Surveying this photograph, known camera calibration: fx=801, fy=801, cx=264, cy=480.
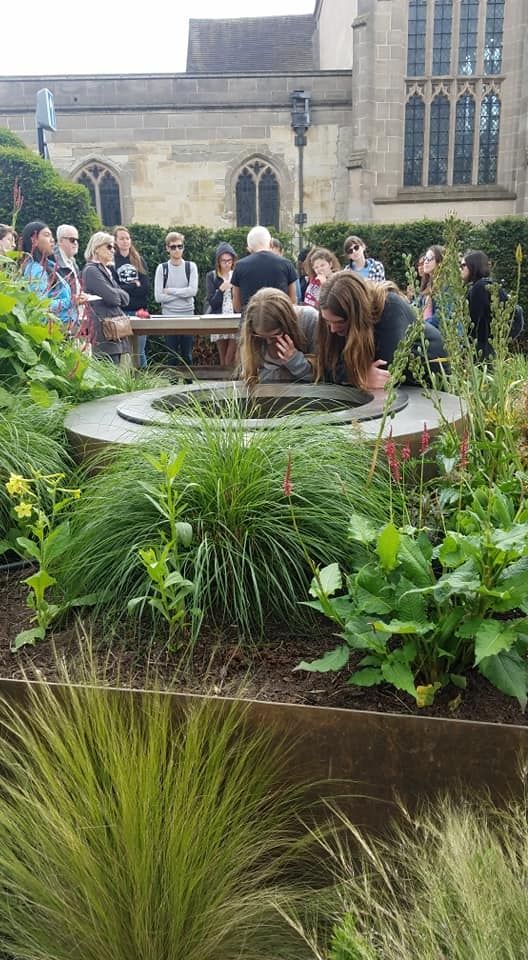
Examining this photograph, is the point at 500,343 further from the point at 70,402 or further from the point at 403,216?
the point at 403,216

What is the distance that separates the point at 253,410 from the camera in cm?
329

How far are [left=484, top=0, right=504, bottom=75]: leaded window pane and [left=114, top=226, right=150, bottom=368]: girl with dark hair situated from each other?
1608cm

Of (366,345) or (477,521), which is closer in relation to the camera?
(477,521)

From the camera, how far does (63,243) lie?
714 cm

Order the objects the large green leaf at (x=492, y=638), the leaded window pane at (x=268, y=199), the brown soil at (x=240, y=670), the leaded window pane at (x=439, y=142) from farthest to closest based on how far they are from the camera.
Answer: the leaded window pane at (x=268, y=199) → the leaded window pane at (x=439, y=142) → the brown soil at (x=240, y=670) → the large green leaf at (x=492, y=638)

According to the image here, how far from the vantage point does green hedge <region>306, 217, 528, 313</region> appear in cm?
1334

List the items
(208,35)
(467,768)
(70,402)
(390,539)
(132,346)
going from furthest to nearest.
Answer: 1. (208,35)
2. (132,346)
3. (70,402)
4. (390,539)
5. (467,768)

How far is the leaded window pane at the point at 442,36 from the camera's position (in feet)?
66.5

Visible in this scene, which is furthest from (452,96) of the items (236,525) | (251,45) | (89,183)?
(236,525)

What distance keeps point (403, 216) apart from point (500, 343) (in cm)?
1938

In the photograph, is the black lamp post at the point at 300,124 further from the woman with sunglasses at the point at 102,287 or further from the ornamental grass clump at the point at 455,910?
the ornamental grass clump at the point at 455,910

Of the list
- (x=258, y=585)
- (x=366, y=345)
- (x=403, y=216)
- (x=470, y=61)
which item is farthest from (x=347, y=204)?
(x=258, y=585)

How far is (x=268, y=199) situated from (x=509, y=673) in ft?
71.6

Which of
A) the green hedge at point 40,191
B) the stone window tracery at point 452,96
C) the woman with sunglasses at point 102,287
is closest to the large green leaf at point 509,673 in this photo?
A: the woman with sunglasses at point 102,287
